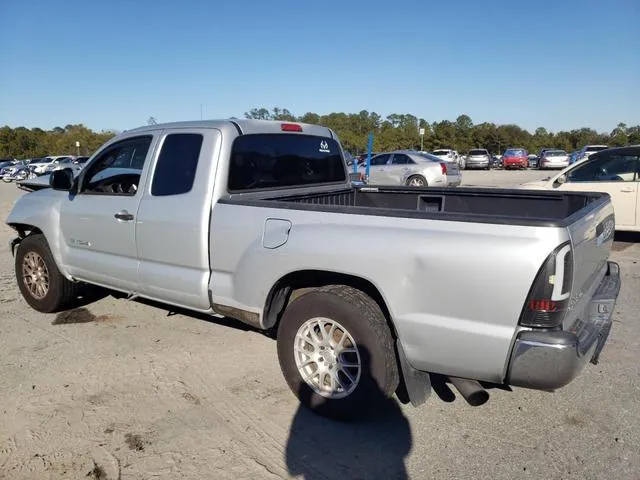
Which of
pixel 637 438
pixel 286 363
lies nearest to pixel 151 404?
pixel 286 363

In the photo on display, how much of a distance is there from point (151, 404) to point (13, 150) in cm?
8163

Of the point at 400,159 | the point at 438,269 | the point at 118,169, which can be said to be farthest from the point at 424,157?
the point at 438,269

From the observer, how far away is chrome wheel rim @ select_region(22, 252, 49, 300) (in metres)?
5.36

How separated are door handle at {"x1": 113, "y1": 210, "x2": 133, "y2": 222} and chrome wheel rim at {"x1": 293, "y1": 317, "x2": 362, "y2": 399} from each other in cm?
187

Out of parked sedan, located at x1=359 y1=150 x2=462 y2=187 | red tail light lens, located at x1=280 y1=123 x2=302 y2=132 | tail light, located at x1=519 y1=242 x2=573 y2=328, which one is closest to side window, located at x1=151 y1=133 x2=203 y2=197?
red tail light lens, located at x1=280 y1=123 x2=302 y2=132

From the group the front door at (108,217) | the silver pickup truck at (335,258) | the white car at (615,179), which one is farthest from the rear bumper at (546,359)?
the white car at (615,179)

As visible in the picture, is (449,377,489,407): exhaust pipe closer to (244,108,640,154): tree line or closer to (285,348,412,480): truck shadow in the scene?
(285,348,412,480): truck shadow

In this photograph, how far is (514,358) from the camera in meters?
2.62

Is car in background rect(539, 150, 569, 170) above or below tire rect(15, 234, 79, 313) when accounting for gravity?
below

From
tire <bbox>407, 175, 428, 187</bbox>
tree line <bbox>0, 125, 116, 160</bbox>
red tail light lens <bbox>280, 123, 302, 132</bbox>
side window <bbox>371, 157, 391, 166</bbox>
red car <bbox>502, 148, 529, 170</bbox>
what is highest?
tree line <bbox>0, 125, 116, 160</bbox>

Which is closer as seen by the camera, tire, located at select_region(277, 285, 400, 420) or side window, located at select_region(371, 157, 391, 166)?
tire, located at select_region(277, 285, 400, 420)

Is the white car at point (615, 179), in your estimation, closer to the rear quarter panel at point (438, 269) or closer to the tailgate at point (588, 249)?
the tailgate at point (588, 249)

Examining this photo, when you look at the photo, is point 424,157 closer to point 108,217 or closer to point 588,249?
point 108,217

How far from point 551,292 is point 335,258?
118 cm
